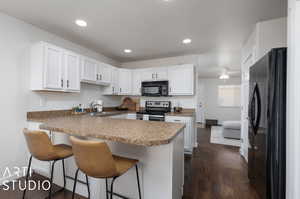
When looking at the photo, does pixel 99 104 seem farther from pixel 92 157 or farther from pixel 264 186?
pixel 264 186

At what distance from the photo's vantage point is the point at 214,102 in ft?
24.2

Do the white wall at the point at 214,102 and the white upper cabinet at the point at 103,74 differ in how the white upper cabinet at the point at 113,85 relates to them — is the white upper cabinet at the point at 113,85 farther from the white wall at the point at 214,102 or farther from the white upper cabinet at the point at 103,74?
the white wall at the point at 214,102

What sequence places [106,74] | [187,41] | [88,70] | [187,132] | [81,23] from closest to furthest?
[81,23]
[187,41]
[88,70]
[187,132]
[106,74]

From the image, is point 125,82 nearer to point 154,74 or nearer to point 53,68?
point 154,74

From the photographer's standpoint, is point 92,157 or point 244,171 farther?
point 244,171

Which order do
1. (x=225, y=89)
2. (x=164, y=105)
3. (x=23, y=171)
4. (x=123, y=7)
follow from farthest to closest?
1. (x=225, y=89)
2. (x=164, y=105)
3. (x=23, y=171)
4. (x=123, y=7)

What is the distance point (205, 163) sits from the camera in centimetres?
276

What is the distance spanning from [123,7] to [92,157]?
6.26ft

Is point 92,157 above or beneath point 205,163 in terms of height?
above

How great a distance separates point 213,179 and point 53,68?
3.27m

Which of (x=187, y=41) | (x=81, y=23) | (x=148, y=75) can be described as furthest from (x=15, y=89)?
(x=187, y=41)

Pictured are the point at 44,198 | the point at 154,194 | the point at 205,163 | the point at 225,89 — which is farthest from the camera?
the point at 225,89

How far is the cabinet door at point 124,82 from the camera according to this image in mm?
4016

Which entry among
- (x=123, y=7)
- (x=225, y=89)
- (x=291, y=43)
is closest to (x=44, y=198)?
(x=123, y=7)
